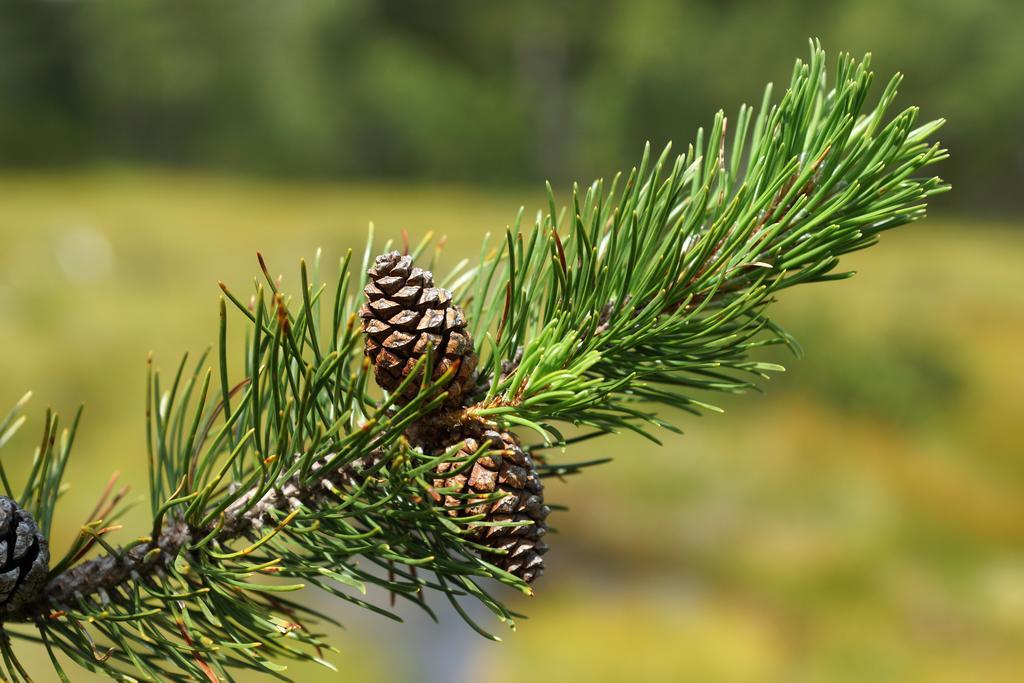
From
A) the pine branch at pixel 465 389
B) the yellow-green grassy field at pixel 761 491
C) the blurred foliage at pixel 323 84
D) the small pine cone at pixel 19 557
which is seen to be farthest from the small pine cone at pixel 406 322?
the blurred foliage at pixel 323 84

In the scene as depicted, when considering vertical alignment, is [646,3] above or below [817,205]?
above

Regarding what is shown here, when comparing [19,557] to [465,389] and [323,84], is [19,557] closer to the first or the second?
[465,389]

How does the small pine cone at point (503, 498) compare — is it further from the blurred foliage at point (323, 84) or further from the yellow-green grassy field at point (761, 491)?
the blurred foliage at point (323, 84)

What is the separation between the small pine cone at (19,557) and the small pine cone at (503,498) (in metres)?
0.24

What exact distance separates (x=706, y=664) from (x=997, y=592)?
1.79 metres

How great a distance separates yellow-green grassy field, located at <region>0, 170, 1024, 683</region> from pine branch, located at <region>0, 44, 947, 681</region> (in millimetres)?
4229

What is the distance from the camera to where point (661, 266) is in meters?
0.56

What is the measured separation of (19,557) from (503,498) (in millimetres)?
283

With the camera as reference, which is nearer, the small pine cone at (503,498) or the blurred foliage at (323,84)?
the small pine cone at (503,498)

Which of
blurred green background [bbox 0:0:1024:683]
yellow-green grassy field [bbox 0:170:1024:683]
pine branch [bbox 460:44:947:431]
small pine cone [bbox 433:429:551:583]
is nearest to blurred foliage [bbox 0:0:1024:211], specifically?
blurred green background [bbox 0:0:1024:683]

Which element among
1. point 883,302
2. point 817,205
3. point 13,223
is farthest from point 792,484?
point 13,223

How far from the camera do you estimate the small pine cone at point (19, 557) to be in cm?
52

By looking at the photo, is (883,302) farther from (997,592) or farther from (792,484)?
(997,592)

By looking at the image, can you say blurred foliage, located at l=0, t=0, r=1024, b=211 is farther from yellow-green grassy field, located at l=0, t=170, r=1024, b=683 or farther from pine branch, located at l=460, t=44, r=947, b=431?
pine branch, located at l=460, t=44, r=947, b=431
